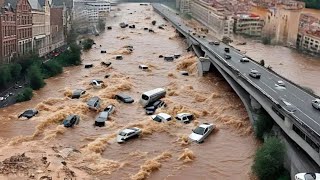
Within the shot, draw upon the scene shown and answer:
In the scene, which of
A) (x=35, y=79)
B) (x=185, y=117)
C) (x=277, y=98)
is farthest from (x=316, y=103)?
(x=35, y=79)

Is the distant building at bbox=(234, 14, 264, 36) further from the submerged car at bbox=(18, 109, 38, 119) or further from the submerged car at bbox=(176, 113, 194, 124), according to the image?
the submerged car at bbox=(18, 109, 38, 119)

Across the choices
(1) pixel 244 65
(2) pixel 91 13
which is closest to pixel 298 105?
(1) pixel 244 65

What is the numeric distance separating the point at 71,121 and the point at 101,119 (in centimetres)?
93

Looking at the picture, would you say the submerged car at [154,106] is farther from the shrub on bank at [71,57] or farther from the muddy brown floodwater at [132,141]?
the shrub on bank at [71,57]

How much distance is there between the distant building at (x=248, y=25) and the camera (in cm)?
4269

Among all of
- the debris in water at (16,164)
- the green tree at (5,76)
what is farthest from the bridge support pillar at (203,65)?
the debris in water at (16,164)

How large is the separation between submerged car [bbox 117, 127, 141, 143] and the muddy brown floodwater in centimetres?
17

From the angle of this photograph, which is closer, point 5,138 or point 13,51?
point 5,138

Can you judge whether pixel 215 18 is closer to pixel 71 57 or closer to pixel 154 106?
pixel 71 57

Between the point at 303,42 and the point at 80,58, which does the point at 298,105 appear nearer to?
the point at 80,58

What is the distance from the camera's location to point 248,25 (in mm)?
43125

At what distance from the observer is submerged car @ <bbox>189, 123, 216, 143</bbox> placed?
1383cm

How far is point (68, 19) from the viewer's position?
33344 mm

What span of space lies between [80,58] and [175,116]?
426 inches
